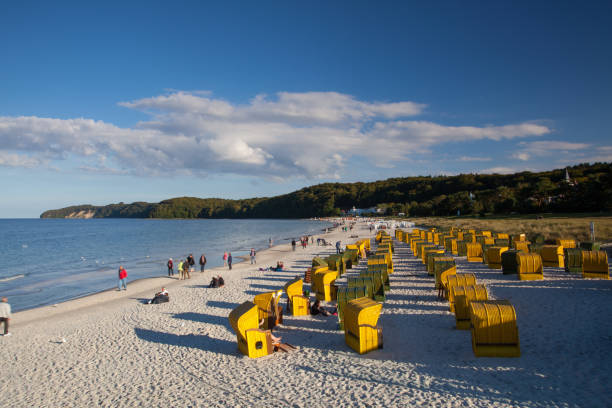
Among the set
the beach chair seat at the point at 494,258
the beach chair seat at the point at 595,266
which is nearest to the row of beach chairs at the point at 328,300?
→ the beach chair seat at the point at 494,258

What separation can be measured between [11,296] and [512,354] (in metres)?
23.4

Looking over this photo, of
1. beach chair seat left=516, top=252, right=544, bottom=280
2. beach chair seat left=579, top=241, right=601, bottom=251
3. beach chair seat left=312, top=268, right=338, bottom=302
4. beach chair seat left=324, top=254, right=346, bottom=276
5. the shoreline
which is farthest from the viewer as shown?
beach chair seat left=579, top=241, right=601, bottom=251

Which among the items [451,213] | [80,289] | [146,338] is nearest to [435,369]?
[146,338]

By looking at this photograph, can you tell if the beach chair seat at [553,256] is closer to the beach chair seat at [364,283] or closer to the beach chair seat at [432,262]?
the beach chair seat at [432,262]

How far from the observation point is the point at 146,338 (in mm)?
10781

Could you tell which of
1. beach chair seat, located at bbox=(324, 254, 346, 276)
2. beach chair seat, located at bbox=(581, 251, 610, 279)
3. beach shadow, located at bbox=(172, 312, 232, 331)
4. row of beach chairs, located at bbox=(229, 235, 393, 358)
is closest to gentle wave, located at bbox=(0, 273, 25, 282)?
beach shadow, located at bbox=(172, 312, 232, 331)

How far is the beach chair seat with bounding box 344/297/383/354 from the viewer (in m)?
8.24

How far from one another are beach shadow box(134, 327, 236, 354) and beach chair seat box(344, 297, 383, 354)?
2.93 m

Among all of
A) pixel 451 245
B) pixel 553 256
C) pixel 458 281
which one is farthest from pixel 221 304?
pixel 451 245

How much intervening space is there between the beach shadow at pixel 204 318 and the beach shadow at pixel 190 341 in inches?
44.7

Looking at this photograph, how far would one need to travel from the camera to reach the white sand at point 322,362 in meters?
6.37

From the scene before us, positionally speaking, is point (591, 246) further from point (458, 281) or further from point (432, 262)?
point (458, 281)

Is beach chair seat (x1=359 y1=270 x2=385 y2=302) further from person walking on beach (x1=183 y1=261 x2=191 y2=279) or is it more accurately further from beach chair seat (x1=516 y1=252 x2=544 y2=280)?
person walking on beach (x1=183 y1=261 x2=191 y2=279)

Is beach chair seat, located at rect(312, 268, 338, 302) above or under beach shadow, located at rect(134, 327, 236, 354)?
above
